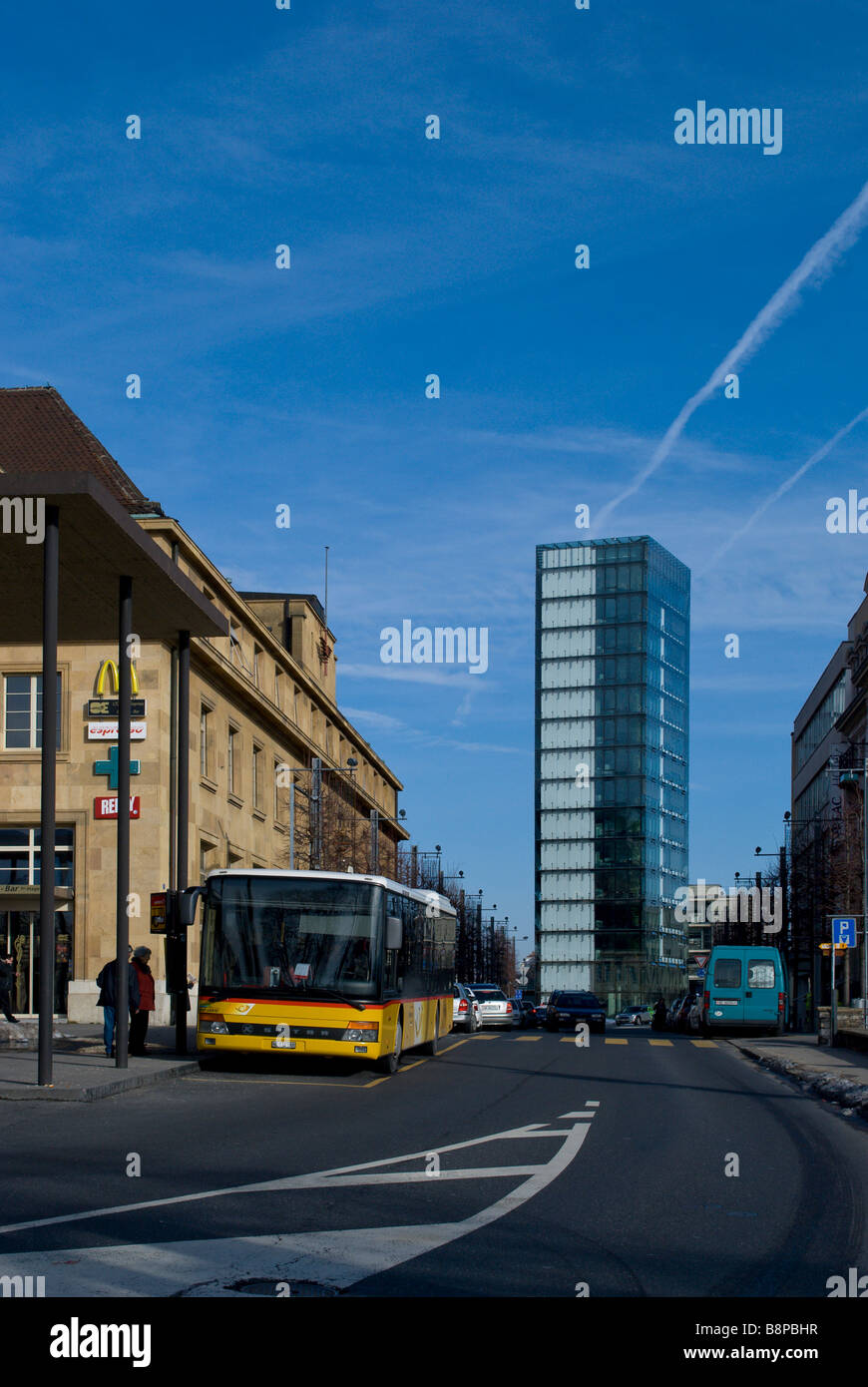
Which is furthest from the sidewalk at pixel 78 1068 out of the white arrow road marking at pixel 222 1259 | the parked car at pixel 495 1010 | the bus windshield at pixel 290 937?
the parked car at pixel 495 1010

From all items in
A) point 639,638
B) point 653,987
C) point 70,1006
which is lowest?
point 653,987

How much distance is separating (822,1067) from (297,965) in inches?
370

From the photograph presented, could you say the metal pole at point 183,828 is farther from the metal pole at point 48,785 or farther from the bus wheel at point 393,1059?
the metal pole at point 48,785

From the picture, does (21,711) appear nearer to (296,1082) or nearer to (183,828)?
(183,828)

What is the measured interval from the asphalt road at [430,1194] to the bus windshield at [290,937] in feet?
7.31

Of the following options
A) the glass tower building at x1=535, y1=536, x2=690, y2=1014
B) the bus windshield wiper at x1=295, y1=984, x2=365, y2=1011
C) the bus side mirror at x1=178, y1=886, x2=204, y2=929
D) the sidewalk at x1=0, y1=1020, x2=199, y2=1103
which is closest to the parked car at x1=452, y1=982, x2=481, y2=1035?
the sidewalk at x1=0, y1=1020, x2=199, y2=1103

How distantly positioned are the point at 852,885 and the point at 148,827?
110ft

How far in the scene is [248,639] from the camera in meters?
58.4

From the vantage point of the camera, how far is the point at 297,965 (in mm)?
21156

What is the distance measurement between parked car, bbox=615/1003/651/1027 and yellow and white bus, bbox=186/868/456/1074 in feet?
288

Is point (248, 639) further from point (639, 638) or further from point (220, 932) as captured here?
point (639, 638)

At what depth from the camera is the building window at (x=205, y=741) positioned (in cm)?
4859
